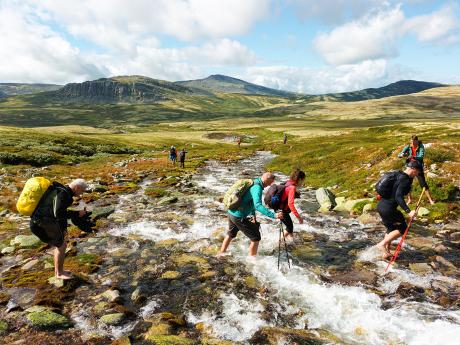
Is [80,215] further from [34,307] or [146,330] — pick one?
[146,330]

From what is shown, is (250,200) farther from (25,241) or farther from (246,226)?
(25,241)

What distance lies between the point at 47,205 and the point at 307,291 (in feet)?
30.4

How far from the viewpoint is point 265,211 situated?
37.2 ft

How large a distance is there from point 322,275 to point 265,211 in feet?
13.1

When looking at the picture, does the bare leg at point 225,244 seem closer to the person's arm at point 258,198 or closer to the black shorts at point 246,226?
the black shorts at point 246,226

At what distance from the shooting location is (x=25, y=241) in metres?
16.1

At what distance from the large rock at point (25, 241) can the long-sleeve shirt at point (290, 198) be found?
11975 millimetres

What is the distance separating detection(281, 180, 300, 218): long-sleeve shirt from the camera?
13047mm

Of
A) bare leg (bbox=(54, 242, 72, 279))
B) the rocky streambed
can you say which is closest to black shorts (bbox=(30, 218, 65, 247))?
bare leg (bbox=(54, 242, 72, 279))

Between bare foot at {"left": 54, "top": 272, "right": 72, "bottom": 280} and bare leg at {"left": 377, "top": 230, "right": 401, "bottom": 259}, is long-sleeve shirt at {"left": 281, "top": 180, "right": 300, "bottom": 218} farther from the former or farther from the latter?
bare foot at {"left": 54, "top": 272, "right": 72, "bottom": 280}

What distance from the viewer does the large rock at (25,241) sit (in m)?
15.8

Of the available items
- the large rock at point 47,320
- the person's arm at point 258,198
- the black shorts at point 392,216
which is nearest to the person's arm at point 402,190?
the black shorts at point 392,216

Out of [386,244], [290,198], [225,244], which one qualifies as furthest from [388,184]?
[225,244]

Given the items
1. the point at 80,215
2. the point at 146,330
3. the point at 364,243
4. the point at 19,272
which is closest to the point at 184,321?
the point at 146,330
